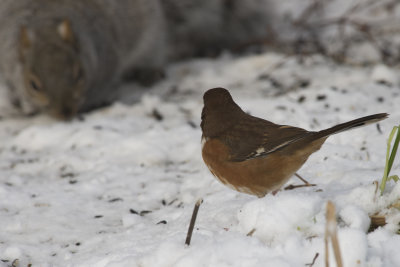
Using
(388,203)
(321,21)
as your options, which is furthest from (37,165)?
(321,21)

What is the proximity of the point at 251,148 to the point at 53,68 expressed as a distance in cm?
258

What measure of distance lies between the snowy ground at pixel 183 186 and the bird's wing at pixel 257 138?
18 centimetres

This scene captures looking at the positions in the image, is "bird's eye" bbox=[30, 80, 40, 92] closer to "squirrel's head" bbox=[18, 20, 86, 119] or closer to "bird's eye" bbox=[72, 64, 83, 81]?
"squirrel's head" bbox=[18, 20, 86, 119]

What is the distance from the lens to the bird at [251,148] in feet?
6.09

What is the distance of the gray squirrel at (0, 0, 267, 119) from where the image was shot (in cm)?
416

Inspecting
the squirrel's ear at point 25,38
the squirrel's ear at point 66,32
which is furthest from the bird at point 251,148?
the squirrel's ear at point 25,38

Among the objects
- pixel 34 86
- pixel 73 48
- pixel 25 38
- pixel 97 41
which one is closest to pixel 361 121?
pixel 73 48

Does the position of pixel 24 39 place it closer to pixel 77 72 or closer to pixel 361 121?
pixel 77 72

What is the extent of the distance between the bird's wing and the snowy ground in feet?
0.58

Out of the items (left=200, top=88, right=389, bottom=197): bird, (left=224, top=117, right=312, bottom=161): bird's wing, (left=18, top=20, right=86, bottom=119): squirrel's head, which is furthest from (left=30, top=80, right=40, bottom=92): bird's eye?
(left=224, top=117, right=312, bottom=161): bird's wing

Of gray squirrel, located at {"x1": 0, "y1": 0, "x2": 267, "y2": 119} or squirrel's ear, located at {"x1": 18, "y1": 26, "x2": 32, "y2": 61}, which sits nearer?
gray squirrel, located at {"x1": 0, "y1": 0, "x2": 267, "y2": 119}

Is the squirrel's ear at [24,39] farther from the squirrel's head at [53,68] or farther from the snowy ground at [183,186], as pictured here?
the snowy ground at [183,186]

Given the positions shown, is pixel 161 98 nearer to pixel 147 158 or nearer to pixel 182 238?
pixel 147 158

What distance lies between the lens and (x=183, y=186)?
2758mm
